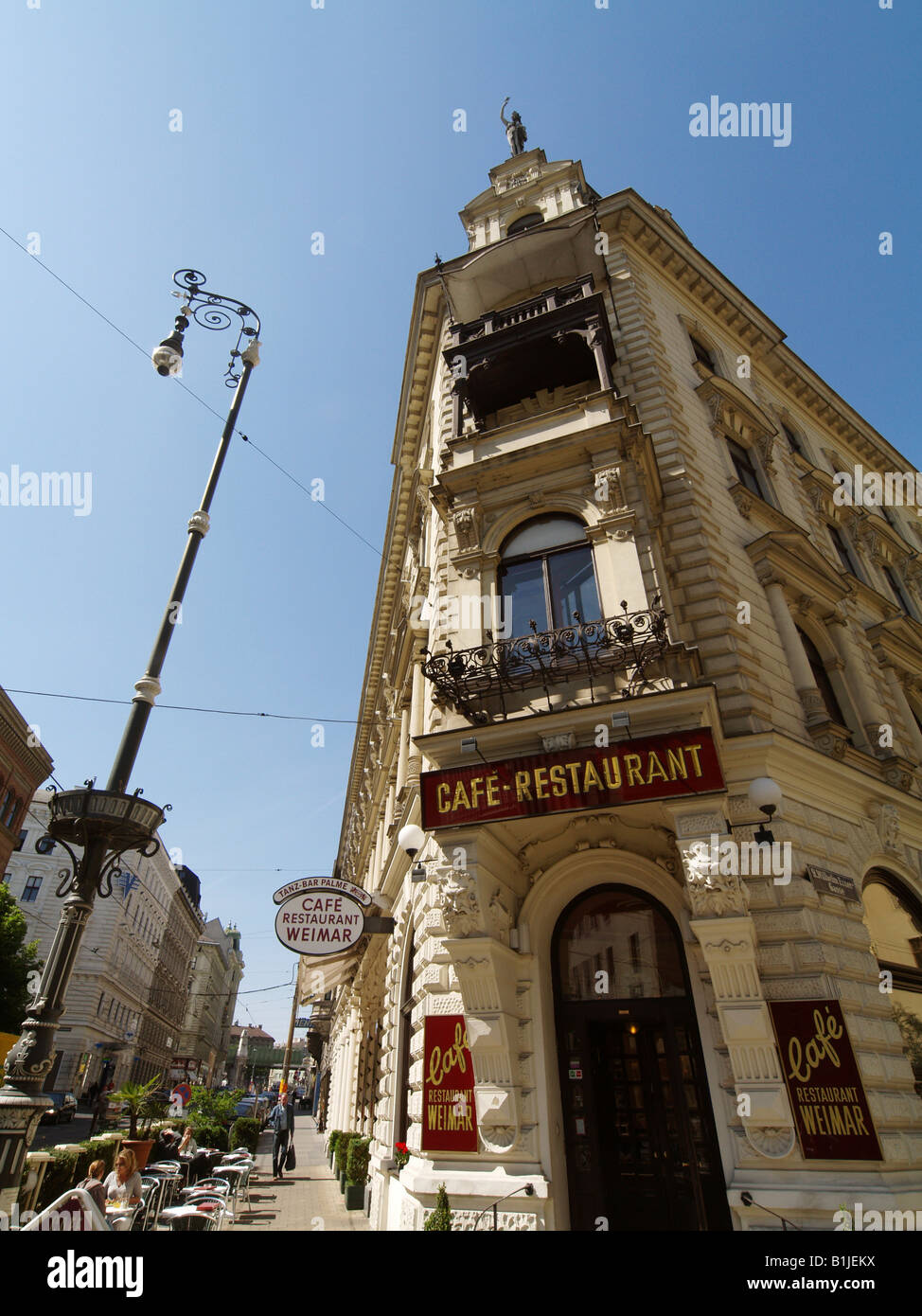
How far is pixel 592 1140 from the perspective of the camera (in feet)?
28.1

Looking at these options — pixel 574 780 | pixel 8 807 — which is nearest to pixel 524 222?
pixel 574 780

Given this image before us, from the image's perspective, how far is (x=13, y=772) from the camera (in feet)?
132

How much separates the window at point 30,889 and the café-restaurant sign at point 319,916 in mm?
51951

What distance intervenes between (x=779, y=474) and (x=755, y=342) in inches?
250

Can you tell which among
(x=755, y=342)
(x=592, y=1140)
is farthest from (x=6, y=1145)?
(x=755, y=342)

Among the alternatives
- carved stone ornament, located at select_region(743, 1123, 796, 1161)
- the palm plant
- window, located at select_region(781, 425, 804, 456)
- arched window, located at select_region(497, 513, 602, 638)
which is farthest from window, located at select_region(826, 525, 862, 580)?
the palm plant

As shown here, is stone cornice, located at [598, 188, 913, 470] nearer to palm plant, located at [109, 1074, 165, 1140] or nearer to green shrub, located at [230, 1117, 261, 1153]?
palm plant, located at [109, 1074, 165, 1140]

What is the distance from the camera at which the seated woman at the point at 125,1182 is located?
30.3 feet

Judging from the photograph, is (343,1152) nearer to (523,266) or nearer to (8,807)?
(523,266)

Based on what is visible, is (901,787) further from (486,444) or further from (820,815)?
(486,444)

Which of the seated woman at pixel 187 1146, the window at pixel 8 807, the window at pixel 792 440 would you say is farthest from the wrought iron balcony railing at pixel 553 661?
the window at pixel 8 807

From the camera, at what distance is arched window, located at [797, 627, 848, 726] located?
43.0ft

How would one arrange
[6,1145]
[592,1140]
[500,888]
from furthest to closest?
[500,888] → [592,1140] → [6,1145]

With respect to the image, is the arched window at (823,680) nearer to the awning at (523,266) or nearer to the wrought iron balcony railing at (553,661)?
the wrought iron balcony railing at (553,661)
